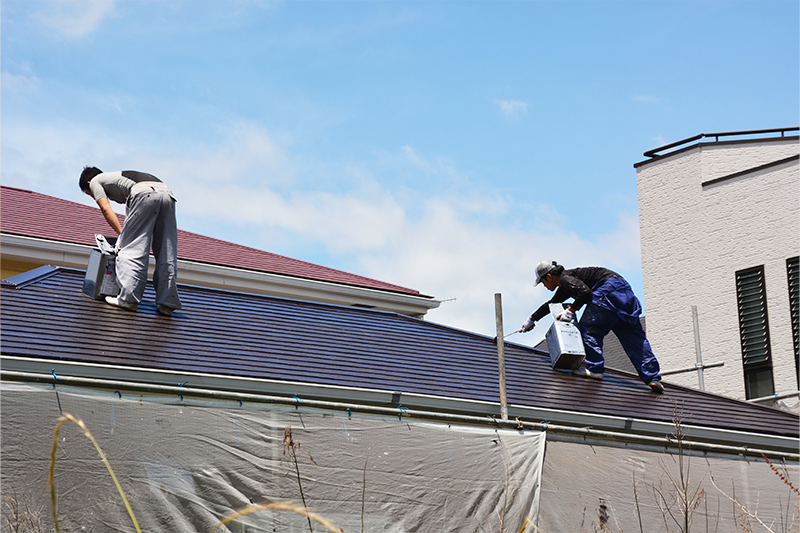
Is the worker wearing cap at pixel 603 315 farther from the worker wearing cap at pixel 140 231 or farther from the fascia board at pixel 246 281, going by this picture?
the worker wearing cap at pixel 140 231

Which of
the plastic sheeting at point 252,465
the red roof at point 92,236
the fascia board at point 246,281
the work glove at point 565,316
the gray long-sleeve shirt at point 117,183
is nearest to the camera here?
the plastic sheeting at point 252,465

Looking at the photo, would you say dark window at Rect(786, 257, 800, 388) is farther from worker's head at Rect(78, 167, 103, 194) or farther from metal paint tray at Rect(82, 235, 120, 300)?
worker's head at Rect(78, 167, 103, 194)

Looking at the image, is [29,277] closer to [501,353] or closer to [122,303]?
[122,303]

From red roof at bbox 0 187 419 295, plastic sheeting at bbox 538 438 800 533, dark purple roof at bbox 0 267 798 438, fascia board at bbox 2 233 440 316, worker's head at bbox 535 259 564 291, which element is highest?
red roof at bbox 0 187 419 295

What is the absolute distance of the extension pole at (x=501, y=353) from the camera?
5.80m

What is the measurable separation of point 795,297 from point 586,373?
262 inches

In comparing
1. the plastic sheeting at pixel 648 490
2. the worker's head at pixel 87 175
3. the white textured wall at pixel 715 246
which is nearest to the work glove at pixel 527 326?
the plastic sheeting at pixel 648 490

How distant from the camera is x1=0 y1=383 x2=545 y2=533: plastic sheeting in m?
4.25

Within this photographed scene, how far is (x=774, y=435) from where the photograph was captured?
22.1 feet

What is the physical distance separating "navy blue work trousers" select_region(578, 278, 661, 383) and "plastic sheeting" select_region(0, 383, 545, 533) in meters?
2.51

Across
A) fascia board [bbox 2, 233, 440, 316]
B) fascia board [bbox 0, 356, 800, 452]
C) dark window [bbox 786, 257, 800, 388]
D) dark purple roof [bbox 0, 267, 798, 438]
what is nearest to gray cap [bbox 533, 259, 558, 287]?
dark purple roof [bbox 0, 267, 798, 438]

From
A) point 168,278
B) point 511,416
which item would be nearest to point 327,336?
point 168,278

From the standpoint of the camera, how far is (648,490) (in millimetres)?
5859

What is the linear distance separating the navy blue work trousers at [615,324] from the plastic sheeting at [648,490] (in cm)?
169
